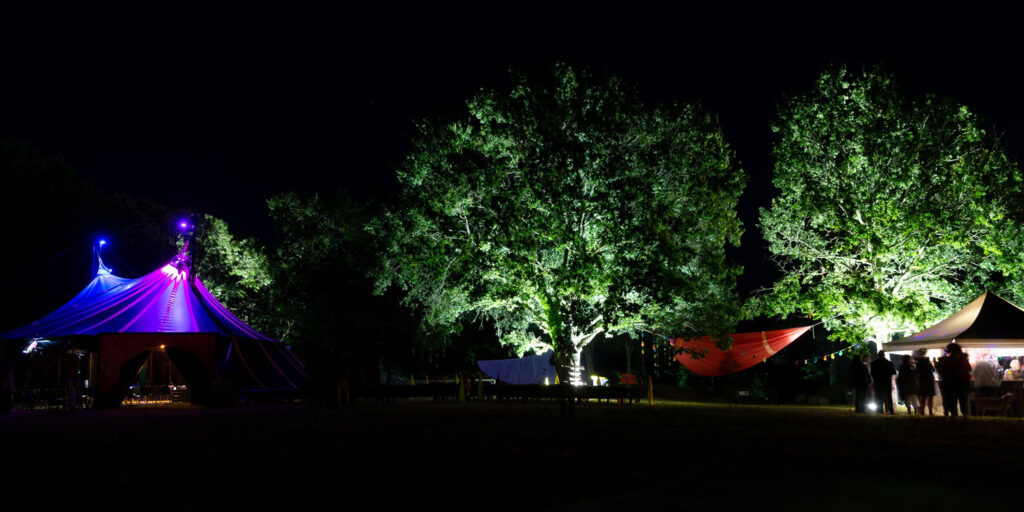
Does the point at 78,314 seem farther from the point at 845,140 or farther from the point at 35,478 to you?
the point at 845,140

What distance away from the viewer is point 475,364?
3950 cm

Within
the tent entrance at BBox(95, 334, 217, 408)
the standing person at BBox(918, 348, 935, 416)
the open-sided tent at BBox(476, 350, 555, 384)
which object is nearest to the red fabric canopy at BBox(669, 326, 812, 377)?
the open-sided tent at BBox(476, 350, 555, 384)

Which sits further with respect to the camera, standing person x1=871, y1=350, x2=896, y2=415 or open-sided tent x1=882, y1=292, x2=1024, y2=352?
standing person x1=871, y1=350, x2=896, y2=415

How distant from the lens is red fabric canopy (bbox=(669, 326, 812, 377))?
83.8 feet

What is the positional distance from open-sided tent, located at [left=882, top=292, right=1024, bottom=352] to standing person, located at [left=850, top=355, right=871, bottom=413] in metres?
1.46

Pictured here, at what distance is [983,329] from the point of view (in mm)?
16984

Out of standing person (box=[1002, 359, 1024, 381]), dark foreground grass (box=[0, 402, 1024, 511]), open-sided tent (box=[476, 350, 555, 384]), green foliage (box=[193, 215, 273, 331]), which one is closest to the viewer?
dark foreground grass (box=[0, 402, 1024, 511])

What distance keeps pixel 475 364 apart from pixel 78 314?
2011cm

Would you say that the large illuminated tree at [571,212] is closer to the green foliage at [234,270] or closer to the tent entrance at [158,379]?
the tent entrance at [158,379]

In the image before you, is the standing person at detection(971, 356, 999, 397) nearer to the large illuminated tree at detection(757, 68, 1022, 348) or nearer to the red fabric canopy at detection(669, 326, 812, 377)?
the large illuminated tree at detection(757, 68, 1022, 348)

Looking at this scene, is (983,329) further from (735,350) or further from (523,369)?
(523,369)

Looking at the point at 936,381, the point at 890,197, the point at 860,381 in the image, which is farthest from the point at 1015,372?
the point at 890,197


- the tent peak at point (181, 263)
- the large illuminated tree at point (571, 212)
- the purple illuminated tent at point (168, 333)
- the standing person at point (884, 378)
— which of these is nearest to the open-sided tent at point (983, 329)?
the standing person at point (884, 378)

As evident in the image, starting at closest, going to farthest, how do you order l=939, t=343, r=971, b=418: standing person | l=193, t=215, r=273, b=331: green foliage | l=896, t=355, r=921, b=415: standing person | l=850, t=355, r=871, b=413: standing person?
l=939, t=343, r=971, b=418: standing person < l=896, t=355, r=921, b=415: standing person < l=850, t=355, r=871, b=413: standing person < l=193, t=215, r=273, b=331: green foliage
